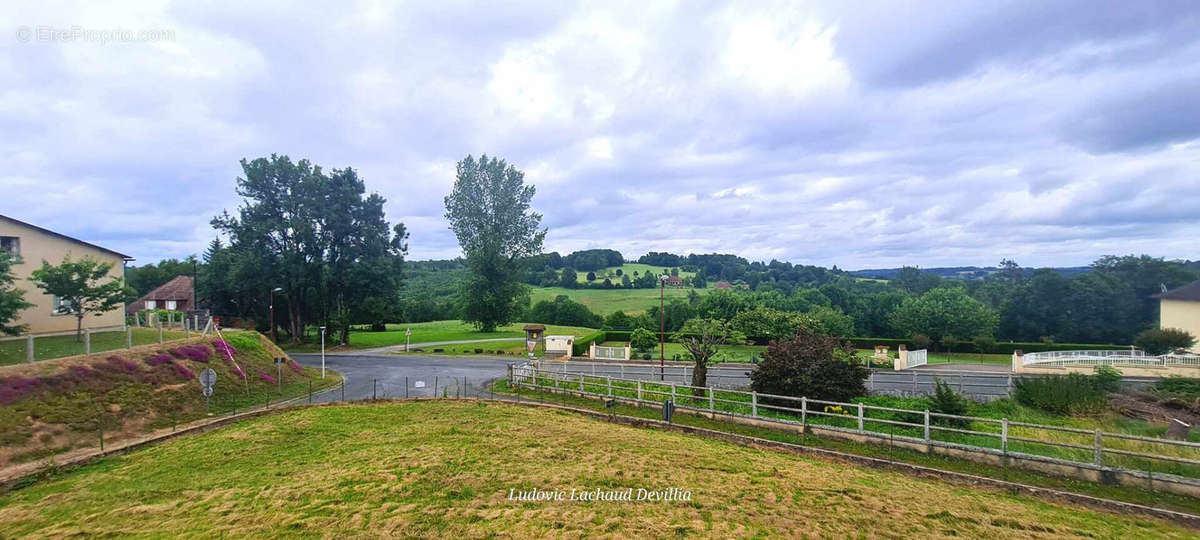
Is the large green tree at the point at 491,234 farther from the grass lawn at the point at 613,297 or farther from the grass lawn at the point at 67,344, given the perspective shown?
the grass lawn at the point at 613,297

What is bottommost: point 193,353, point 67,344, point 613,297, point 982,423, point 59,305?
point 982,423

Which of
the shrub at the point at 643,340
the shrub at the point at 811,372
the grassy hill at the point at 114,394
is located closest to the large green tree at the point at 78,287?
the grassy hill at the point at 114,394

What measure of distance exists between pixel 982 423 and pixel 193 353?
104 feet

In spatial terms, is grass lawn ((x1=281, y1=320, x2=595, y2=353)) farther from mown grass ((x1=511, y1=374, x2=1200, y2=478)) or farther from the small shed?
mown grass ((x1=511, y1=374, x2=1200, y2=478))

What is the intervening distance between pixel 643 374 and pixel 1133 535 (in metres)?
22.5

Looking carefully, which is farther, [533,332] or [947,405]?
[533,332]

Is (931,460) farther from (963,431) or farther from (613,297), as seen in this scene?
(613,297)

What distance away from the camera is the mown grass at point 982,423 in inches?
471

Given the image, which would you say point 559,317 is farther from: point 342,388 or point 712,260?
point 712,260


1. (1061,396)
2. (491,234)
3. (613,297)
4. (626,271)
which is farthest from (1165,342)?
(626,271)

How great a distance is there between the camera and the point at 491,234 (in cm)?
5159

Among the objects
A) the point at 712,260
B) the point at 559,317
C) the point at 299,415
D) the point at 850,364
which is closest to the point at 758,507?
the point at 850,364

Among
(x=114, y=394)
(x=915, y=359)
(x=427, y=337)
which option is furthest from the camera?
(x=427, y=337)

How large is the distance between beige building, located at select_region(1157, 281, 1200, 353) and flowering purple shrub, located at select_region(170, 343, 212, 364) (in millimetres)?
58894
